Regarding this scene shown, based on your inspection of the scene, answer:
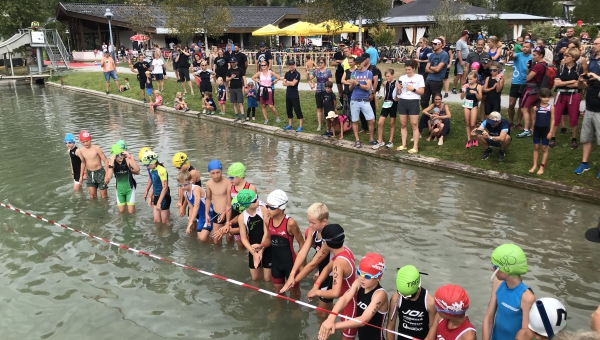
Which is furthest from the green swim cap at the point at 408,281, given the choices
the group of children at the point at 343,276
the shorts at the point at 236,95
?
the shorts at the point at 236,95

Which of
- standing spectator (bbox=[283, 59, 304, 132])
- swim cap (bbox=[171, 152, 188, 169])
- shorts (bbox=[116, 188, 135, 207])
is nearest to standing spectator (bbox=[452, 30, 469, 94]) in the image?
standing spectator (bbox=[283, 59, 304, 132])

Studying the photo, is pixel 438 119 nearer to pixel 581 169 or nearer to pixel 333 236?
pixel 581 169

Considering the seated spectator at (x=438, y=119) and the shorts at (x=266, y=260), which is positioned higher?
the seated spectator at (x=438, y=119)

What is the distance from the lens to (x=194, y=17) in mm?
29297

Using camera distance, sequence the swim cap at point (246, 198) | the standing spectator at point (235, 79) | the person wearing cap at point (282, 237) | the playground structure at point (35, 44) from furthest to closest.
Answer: the playground structure at point (35, 44) < the standing spectator at point (235, 79) < the swim cap at point (246, 198) < the person wearing cap at point (282, 237)

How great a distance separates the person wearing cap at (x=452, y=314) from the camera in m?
4.05

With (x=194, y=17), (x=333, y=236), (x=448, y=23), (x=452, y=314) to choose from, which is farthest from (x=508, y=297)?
(x=194, y=17)

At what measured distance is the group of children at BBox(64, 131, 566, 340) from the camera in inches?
164

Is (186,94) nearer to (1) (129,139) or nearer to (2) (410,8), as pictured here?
(1) (129,139)

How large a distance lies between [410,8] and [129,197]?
30.0 meters

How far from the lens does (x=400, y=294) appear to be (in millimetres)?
4582

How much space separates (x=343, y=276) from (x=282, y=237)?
1.11 m

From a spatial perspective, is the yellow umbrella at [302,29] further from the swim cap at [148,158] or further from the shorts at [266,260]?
the shorts at [266,260]

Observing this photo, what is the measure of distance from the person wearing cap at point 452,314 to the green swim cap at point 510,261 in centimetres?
42
